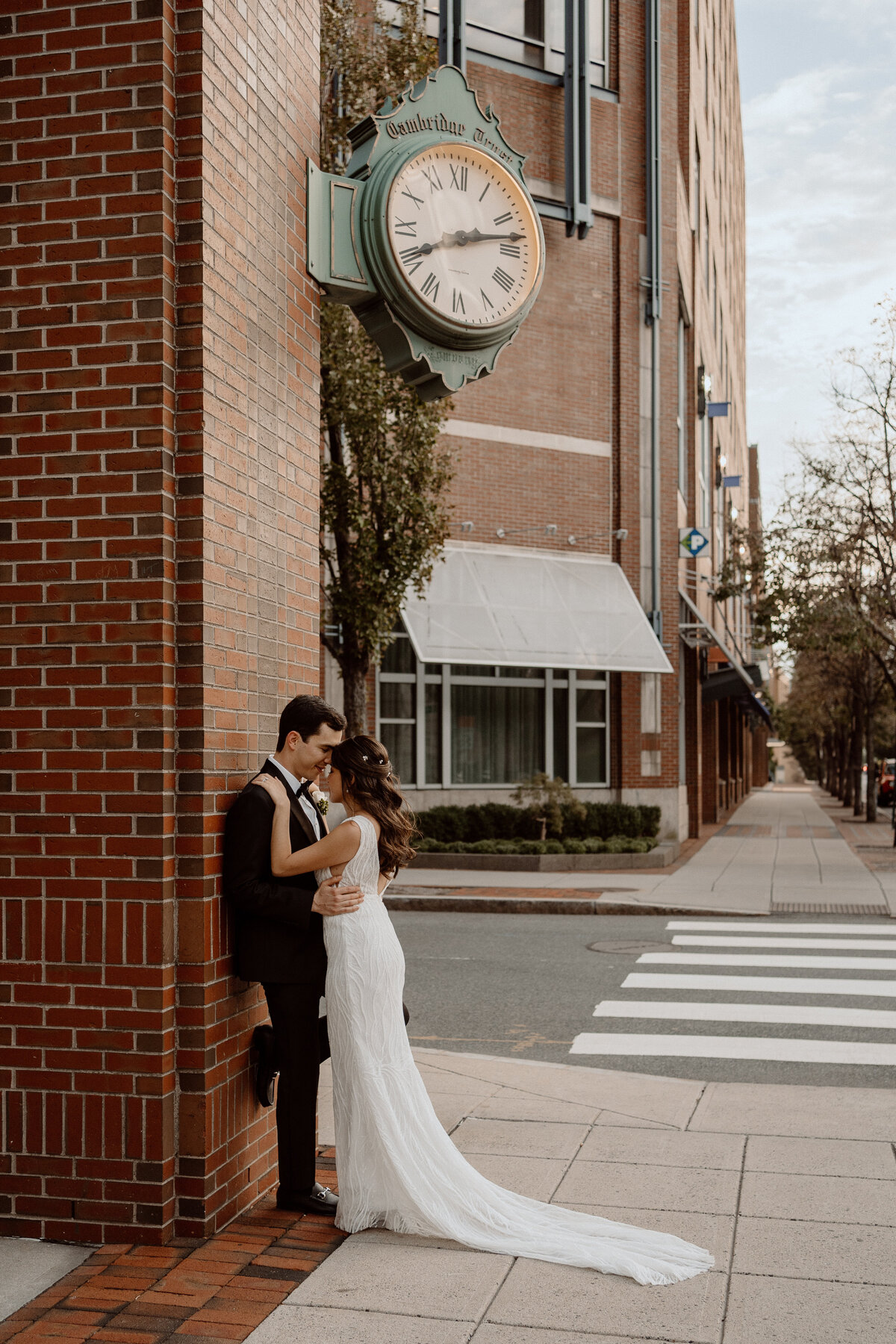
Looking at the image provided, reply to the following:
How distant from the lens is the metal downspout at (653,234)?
78.2 ft

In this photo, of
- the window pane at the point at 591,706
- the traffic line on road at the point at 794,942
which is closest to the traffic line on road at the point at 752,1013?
the traffic line on road at the point at 794,942

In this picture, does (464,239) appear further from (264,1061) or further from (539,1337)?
(539,1337)

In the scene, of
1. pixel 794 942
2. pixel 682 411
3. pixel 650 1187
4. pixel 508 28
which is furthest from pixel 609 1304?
pixel 682 411

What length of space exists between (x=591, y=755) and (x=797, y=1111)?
55.2 ft

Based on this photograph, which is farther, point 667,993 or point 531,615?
point 531,615

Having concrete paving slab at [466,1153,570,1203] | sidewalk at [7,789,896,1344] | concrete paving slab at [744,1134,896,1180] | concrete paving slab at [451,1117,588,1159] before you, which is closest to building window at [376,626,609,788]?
sidewalk at [7,789,896,1344]

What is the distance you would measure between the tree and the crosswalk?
5.69 m

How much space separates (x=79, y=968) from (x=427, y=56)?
1507 cm

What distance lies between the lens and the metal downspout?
78.2ft

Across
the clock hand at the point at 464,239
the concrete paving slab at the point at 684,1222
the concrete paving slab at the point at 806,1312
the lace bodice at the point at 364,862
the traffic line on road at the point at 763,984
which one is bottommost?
the traffic line on road at the point at 763,984

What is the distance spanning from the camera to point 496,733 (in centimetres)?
2269

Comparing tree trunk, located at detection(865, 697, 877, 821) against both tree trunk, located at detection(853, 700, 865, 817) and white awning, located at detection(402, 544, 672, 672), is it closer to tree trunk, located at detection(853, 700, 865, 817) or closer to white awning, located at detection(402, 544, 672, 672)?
tree trunk, located at detection(853, 700, 865, 817)

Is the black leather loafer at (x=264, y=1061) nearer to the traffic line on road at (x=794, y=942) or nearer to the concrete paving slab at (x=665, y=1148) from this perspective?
the concrete paving slab at (x=665, y=1148)

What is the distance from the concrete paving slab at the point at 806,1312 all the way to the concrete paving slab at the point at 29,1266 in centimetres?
214
